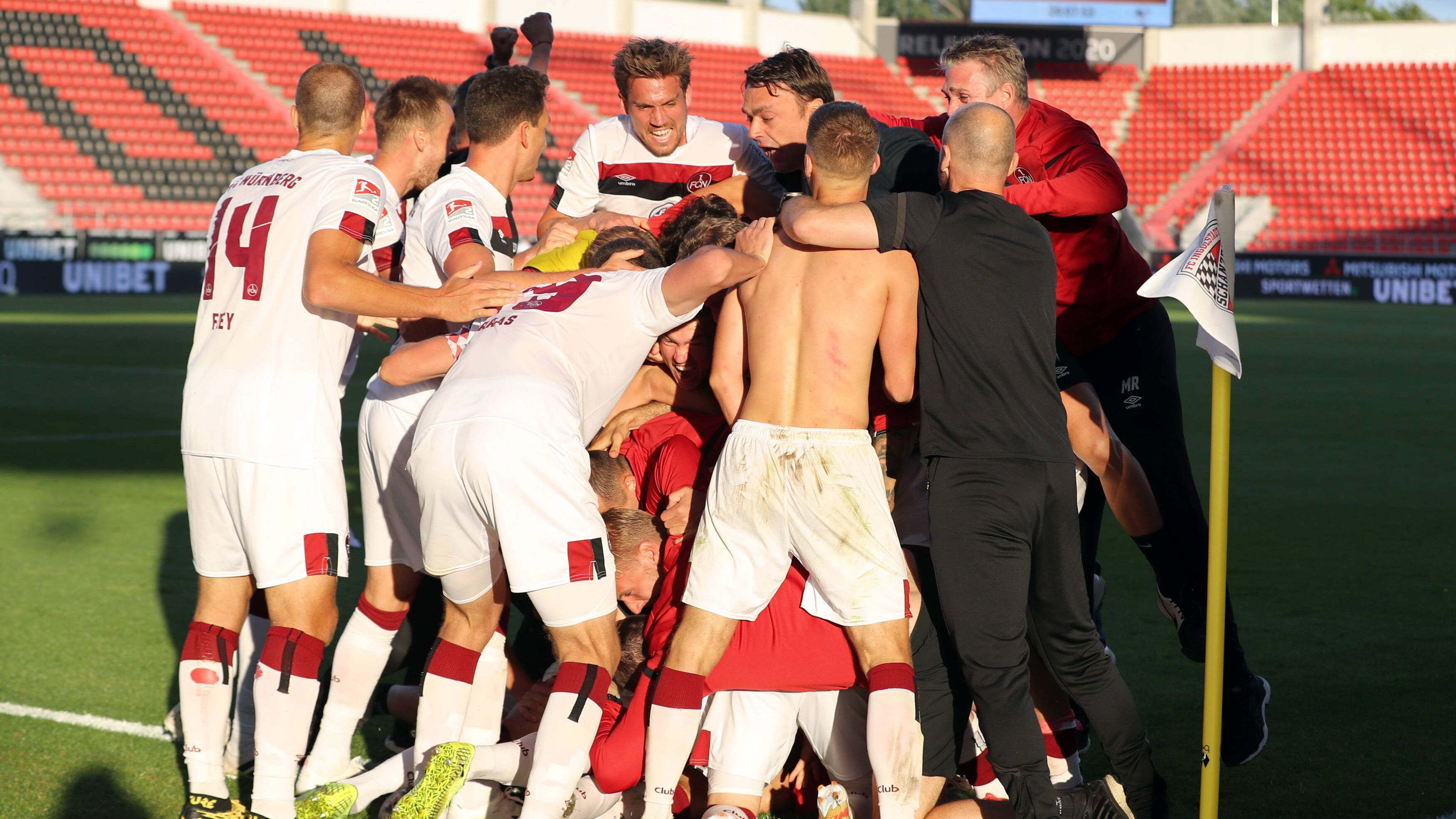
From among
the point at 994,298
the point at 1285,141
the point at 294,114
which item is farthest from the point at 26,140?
the point at 1285,141

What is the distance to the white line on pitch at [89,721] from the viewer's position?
4.82 m

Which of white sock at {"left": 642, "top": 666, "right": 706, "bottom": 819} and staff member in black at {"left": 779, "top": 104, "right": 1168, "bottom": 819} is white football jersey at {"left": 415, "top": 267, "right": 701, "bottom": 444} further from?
white sock at {"left": 642, "top": 666, "right": 706, "bottom": 819}

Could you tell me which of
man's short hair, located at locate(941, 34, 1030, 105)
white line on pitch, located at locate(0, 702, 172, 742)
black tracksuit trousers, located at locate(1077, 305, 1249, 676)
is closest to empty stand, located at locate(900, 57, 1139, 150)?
black tracksuit trousers, located at locate(1077, 305, 1249, 676)

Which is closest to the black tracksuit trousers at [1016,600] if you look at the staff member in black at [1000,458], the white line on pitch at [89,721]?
the staff member in black at [1000,458]

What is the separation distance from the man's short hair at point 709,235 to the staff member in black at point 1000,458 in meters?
0.57

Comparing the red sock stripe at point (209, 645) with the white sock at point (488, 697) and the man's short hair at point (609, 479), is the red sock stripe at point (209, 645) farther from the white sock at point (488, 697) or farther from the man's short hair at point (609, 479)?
the man's short hair at point (609, 479)

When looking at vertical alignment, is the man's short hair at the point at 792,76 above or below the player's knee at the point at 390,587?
above

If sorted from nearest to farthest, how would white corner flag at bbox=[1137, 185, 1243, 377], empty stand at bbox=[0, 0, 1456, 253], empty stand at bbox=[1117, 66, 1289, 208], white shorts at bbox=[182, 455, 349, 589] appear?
1. white corner flag at bbox=[1137, 185, 1243, 377]
2. white shorts at bbox=[182, 455, 349, 589]
3. empty stand at bbox=[0, 0, 1456, 253]
4. empty stand at bbox=[1117, 66, 1289, 208]

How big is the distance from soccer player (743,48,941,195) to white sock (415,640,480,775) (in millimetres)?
2117

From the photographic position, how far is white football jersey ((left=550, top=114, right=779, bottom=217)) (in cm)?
580

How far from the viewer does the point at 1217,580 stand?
3525mm

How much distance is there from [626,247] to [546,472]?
112 centimetres

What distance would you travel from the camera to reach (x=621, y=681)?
14.4 ft

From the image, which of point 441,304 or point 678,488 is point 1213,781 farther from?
point 441,304
